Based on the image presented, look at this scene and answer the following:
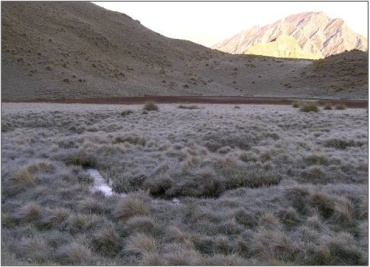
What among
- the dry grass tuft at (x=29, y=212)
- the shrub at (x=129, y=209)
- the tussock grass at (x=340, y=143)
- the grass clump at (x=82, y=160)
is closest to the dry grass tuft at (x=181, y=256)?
the shrub at (x=129, y=209)

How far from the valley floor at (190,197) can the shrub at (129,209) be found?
3 centimetres

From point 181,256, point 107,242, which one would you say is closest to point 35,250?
point 107,242

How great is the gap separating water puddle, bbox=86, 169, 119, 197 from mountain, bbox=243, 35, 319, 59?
383ft

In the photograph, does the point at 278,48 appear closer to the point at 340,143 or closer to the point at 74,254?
the point at 340,143

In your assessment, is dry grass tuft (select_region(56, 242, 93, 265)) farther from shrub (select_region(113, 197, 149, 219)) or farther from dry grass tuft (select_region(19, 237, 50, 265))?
shrub (select_region(113, 197, 149, 219))

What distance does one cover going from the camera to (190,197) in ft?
35.6

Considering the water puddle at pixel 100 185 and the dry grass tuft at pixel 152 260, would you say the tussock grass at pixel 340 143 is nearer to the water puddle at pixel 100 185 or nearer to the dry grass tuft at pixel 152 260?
the water puddle at pixel 100 185

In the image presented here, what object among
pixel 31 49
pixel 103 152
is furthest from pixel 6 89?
pixel 103 152

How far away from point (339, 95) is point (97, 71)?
31.7m

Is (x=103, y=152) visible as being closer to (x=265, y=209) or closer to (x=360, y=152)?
(x=265, y=209)

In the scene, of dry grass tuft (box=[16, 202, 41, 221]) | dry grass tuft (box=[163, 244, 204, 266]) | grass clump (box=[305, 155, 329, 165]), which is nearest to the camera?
dry grass tuft (box=[163, 244, 204, 266])

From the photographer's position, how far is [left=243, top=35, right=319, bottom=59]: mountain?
12938 centimetres

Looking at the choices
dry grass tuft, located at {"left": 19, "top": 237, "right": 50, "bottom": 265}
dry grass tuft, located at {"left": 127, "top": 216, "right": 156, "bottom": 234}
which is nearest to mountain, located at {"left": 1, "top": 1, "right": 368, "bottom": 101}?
dry grass tuft, located at {"left": 127, "top": 216, "right": 156, "bottom": 234}

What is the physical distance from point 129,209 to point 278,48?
136479 mm
